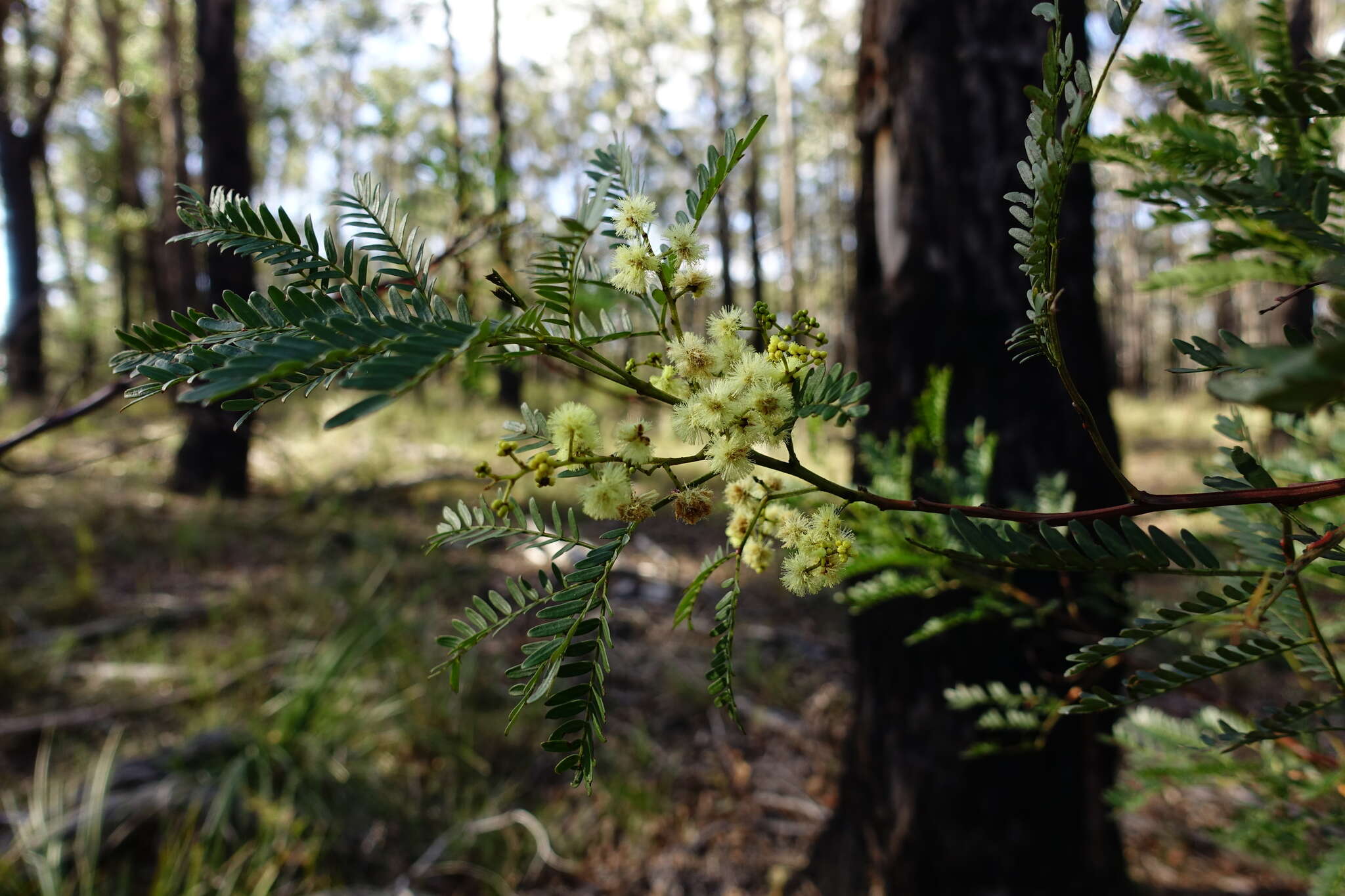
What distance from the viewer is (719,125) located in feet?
41.2

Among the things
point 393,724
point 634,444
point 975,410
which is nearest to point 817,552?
point 634,444

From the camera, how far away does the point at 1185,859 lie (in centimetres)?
207

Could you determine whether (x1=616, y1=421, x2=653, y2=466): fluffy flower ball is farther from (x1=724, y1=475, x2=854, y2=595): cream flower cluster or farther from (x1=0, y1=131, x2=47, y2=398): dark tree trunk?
(x1=0, y1=131, x2=47, y2=398): dark tree trunk

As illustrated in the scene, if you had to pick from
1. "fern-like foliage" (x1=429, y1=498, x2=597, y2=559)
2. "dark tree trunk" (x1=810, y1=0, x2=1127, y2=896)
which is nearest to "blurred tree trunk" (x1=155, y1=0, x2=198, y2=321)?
"dark tree trunk" (x1=810, y1=0, x2=1127, y2=896)

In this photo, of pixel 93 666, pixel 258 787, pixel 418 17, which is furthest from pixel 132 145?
pixel 258 787

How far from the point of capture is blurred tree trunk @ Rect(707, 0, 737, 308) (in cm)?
1060

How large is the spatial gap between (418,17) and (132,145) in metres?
3.74

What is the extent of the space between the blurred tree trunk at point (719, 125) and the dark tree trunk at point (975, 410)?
844 centimetres

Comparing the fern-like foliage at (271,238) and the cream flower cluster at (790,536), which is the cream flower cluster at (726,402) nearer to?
the cream flower cluster at (790,536)

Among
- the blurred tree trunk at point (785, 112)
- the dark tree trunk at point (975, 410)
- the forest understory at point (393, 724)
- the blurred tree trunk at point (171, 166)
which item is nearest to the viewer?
the dark tree trunk at point (975, 410)

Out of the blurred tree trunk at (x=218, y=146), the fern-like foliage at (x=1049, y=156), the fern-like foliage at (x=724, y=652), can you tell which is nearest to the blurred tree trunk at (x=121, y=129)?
the blurred tree trunk at (x=218, y=146)

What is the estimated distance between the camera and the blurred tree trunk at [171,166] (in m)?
5.89

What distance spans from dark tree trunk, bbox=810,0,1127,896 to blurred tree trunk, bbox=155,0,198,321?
6.08m

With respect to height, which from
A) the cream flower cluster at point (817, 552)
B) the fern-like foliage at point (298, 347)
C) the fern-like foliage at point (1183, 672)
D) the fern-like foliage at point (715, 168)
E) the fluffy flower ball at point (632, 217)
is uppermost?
the fern-like foliage at point (715, 168)
